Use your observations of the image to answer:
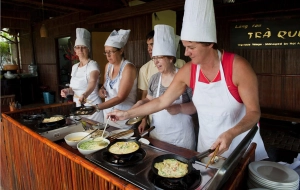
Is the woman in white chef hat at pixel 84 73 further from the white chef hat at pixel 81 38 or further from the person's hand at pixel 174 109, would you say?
the person's hand at pixel 174 109

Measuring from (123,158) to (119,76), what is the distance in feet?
4.84

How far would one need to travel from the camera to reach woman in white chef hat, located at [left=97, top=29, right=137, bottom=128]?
2.40m

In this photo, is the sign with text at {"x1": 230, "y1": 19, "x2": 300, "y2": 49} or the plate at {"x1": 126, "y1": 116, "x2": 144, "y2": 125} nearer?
the plate at {"x1": 126, "y1": 116, "x2": 144, "y2": 125}

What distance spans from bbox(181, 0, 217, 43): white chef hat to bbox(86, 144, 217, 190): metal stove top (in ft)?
2.61

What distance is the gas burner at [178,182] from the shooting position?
3.22 ft

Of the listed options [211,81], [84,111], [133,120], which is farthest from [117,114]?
[211,81]

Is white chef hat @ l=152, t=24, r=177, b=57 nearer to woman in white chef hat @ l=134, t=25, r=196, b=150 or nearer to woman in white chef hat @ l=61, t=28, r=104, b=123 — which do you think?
woman in white chef hat @ l=134, t=25, r=196, b=150

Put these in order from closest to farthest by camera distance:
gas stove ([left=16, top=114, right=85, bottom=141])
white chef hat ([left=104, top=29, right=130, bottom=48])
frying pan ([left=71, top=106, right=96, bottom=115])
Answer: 1. gas stove ([left=16, top=114, right=85, bottom=141])
2. frying pan ([left=71, top=106, right=96, bottom=115])
3. white chef hat ([left=104, top=29, right=130, bottom=48])

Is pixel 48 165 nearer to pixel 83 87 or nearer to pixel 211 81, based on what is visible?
pixel 211 81

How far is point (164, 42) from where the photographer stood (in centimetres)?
210

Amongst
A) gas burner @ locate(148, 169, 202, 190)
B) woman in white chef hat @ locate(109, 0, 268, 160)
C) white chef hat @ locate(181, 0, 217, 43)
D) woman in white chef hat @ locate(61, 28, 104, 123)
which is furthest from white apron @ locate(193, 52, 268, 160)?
woman in white chef hat @ locate(61, 28, 104, 123)

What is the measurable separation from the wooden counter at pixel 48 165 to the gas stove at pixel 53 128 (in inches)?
2.3

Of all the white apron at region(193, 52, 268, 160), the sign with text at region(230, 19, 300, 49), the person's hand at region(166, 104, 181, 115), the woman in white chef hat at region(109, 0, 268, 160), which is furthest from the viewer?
the sign with text at region(230, 19, 300, 49)

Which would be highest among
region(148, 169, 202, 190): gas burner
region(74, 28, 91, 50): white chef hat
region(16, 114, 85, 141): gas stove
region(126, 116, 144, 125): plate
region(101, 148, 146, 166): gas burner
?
region(74, 28, 91, 50): white chef hat
